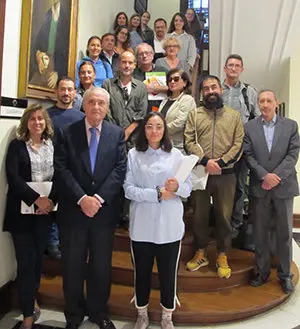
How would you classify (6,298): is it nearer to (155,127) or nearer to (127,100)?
(155,127)

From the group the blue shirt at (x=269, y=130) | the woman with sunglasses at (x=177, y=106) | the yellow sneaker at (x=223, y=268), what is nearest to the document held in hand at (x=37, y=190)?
the woman with sunglasses at (x=177, y=106)

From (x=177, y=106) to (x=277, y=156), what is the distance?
0.93 metres

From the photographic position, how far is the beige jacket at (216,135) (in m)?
2.89

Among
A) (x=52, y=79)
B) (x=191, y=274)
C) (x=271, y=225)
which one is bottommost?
(x=191, y=274)

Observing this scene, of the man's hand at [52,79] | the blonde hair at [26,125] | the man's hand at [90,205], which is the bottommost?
the man's hand at [90,205]

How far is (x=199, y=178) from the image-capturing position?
283 centimetres

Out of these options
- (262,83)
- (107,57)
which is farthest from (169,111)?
(262,83)

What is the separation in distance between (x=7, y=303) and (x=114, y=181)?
4.44ft

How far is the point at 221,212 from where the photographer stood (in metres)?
2.93

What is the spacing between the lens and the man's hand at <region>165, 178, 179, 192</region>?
A: 2.24 meters

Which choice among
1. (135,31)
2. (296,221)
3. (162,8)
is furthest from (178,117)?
(162,8)

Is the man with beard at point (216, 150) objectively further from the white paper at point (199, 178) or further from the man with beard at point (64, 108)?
the man with beard at point (64, 108)

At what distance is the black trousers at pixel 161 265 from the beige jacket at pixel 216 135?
86 centimetres

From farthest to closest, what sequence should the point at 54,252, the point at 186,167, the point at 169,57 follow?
the point at 169,57
the point at 54,252
the point at 186,167
